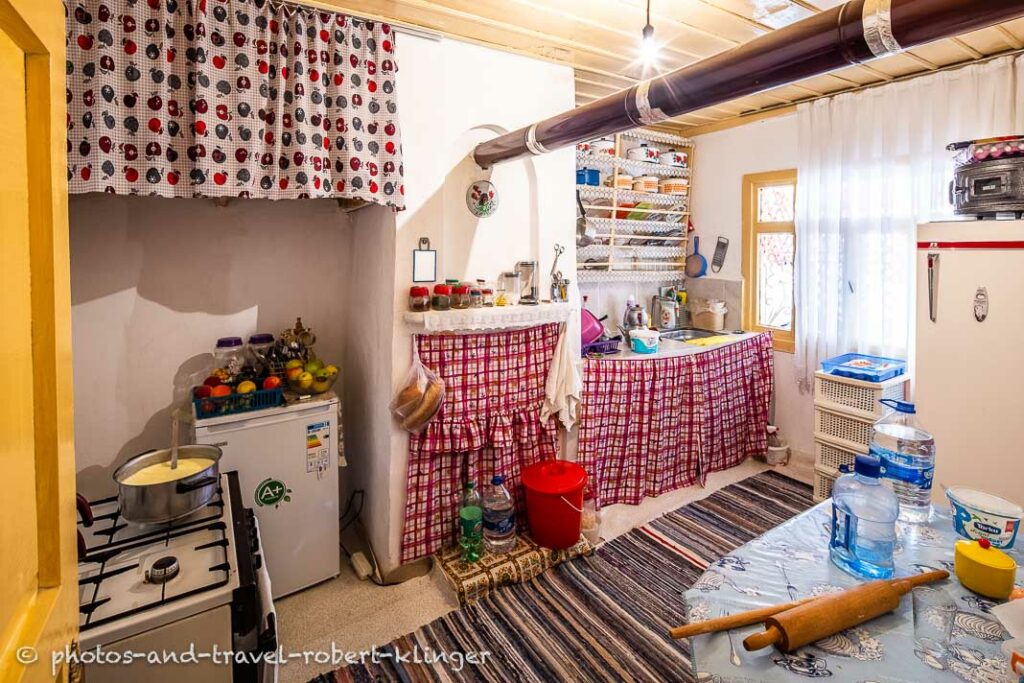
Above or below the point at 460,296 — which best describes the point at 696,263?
above

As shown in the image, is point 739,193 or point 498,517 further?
point 739,193

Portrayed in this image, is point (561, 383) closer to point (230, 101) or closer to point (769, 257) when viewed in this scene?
point (230, 101)

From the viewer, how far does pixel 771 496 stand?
3152 millimetres

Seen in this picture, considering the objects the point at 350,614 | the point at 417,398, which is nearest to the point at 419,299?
the point at 417,398

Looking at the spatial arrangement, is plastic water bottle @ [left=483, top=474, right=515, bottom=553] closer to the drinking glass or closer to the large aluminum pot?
the large aluminum pot

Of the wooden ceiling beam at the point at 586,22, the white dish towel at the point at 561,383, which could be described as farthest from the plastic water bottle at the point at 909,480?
the wooden ceiling beam at the point at 586,22

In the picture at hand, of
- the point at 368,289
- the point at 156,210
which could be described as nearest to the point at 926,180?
the point at 368,289

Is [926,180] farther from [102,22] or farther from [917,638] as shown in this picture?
[102,22]

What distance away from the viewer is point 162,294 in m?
2.30

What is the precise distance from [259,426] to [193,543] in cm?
68

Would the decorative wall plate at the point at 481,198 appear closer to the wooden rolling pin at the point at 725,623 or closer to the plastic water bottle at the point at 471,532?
the plastic water bottle at the point at 471,532

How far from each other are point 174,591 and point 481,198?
1.90 meters

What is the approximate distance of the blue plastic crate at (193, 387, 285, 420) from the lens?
6.71ft

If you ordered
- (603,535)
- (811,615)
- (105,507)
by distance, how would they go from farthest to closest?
(603,535), (105,507), (811,615)
